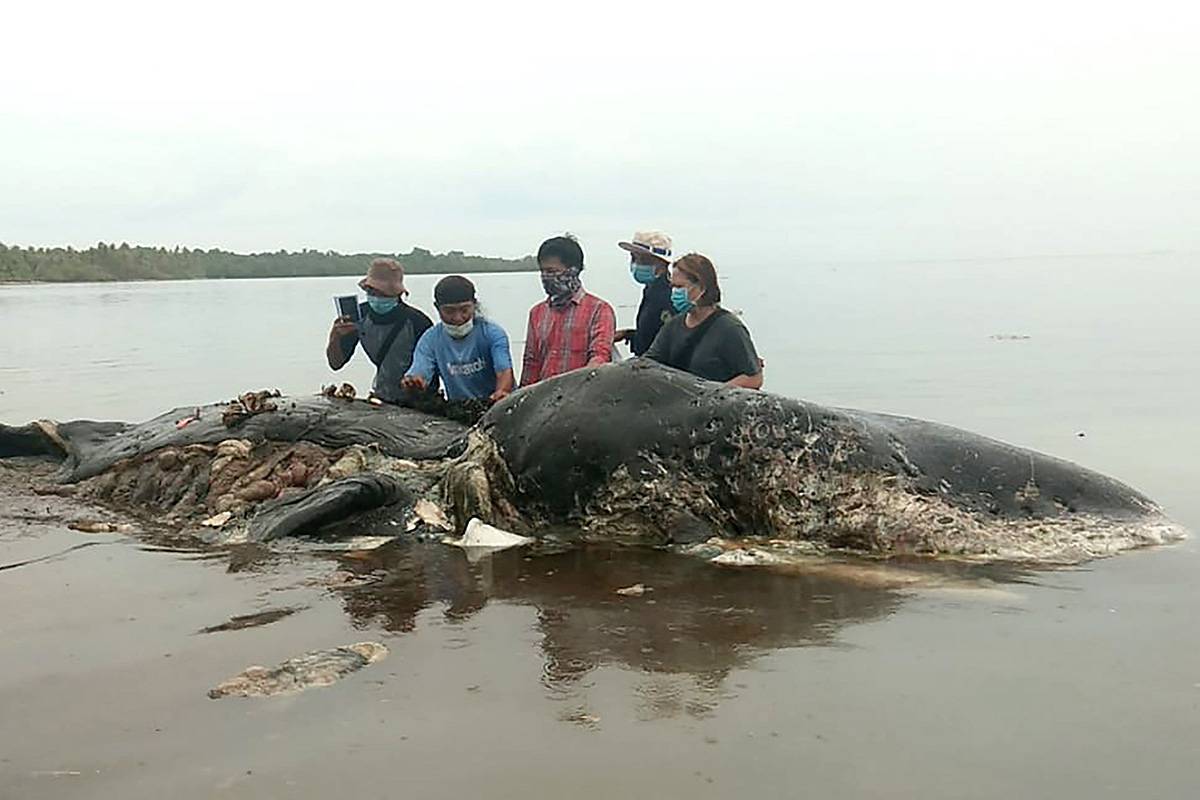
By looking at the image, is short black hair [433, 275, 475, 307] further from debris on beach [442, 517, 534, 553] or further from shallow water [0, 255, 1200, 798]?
shallow water [0, 255, 1200, 798]

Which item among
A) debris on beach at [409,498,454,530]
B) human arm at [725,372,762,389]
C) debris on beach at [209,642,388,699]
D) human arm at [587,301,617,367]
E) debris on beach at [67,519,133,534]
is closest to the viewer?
debris on beach at [209,642,388,699]

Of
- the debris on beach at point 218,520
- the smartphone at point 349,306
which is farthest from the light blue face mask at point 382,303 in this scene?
the debris on beach at point 218,520

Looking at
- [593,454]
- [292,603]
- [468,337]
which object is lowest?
[292,603]

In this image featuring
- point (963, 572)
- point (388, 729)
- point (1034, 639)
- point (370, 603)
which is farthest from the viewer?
point (963, 572)

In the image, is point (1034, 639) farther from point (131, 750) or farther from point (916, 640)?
point (131, 750)

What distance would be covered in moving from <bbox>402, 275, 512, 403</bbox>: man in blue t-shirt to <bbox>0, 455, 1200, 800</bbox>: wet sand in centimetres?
260

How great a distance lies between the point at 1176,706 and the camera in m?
4.07

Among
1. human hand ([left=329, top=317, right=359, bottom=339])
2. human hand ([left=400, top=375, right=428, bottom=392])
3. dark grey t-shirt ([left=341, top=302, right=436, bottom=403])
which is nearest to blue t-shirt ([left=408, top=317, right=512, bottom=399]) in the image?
human hand ([left=400, top=375, right=428, bottom=392])

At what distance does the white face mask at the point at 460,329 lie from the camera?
8.90 meters

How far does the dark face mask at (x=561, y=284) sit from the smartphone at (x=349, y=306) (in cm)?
165

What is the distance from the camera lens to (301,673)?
4.43 meters

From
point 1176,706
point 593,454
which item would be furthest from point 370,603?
point 1176,706

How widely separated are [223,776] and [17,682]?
1394 millimetres

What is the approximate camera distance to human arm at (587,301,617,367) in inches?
359
